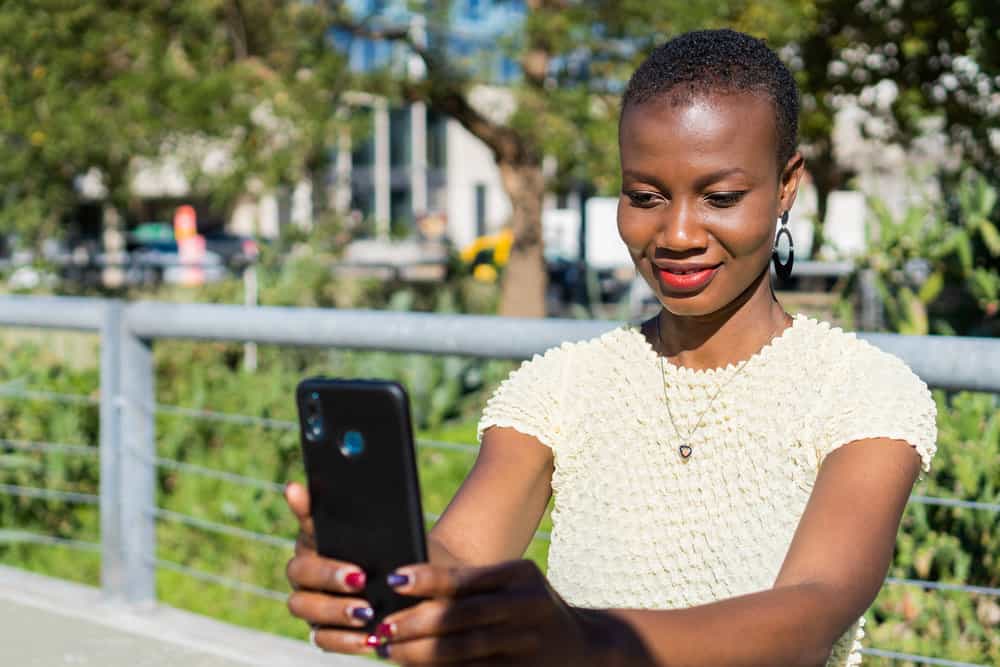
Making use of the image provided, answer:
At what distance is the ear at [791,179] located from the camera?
168 cm

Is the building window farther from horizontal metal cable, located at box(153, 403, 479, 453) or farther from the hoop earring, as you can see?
the hoop earring

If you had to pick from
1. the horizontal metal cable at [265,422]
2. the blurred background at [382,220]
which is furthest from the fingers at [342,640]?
the blurred background at [382,220]

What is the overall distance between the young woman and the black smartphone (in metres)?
0.30

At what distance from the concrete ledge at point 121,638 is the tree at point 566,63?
26.9 feet

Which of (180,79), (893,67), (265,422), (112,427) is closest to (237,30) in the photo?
(180,79)

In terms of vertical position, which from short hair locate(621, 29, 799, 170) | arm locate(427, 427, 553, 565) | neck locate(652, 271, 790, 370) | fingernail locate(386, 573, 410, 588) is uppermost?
short hair locate(621, 29, 799, 170)

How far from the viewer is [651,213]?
162 cm

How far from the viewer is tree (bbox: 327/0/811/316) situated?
11508 mm

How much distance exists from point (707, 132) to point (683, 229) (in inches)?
4.4

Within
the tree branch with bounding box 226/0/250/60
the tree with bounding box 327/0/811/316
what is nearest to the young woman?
the tree with bounding box 327/0/811/316

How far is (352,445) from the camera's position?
1.14 metres

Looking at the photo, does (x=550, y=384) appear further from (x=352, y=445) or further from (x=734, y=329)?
(x=352, y=445)

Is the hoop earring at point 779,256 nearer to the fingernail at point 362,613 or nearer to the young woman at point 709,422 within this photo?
the young woman at point 709,422

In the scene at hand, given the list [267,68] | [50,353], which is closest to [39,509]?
[50,353]
